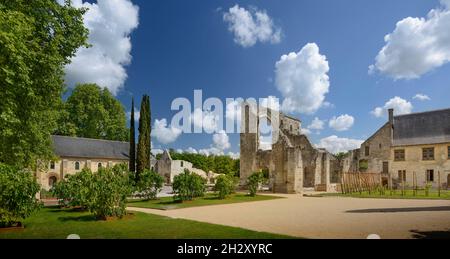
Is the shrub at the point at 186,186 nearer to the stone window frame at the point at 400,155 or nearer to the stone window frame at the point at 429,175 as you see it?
the stone window frame at the point at 400,155

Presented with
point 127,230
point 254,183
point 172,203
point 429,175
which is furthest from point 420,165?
point 127,230

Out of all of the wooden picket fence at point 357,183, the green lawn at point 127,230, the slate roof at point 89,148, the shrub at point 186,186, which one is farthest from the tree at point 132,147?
the green lawn at point 127,230

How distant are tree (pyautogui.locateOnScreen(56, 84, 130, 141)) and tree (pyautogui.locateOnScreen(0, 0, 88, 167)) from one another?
2492cm

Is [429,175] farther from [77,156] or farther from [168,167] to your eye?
[77,156]

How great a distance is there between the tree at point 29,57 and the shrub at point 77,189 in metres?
2.23

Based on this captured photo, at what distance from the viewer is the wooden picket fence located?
2559cm

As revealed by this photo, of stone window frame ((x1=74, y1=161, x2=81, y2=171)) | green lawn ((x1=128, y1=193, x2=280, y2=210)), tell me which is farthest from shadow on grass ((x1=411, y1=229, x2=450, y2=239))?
stone window frame ((x1=74, y1=161, x2=81, y2=171))

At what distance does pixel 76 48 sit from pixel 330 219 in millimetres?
11870

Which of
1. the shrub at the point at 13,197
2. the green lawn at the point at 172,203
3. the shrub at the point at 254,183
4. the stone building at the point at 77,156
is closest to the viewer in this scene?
the shrub at the point at 13,197

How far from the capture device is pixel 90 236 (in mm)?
7988

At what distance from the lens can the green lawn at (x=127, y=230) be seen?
7.83 metres

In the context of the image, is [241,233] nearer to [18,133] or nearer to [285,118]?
[18,133]
